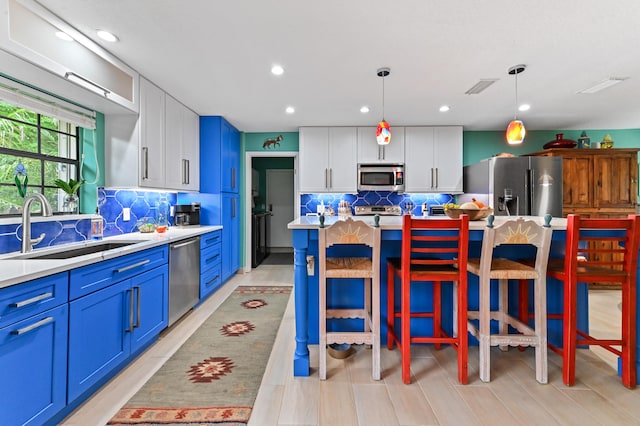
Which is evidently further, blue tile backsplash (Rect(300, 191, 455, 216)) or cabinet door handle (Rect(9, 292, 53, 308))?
blue tile backsplash (Rect(300, 191, 455, 216))

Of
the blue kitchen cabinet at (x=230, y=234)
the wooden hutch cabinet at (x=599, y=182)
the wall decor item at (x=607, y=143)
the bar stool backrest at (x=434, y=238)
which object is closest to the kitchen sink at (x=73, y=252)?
the blue kitchen cabinet at (x=230, y=234)

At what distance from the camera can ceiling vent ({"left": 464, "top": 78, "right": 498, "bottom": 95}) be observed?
3.02 m

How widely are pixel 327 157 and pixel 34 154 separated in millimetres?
3396

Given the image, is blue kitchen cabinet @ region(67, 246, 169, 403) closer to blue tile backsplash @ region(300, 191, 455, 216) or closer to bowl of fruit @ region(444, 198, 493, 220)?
bowl of fruit @ region(444, 198, 493, 220)

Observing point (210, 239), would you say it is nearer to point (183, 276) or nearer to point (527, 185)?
point (183, 276)

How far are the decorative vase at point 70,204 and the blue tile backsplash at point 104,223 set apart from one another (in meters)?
0.10

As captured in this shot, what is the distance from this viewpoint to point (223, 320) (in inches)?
123

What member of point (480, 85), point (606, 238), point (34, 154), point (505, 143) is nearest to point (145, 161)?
point (34, 154)

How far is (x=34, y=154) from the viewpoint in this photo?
93.0 inches

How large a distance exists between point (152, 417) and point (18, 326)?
0.83 metres

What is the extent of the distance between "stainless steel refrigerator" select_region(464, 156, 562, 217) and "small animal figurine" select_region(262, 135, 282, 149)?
3.24m

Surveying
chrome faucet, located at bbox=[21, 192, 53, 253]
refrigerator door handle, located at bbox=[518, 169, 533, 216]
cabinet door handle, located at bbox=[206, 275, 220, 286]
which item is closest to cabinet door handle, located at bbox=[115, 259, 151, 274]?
chrome faucet, located at bbox=[21, 192, 53, 253]

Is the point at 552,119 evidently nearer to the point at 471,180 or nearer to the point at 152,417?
the point at 471,180

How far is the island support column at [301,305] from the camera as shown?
2.10 metres
